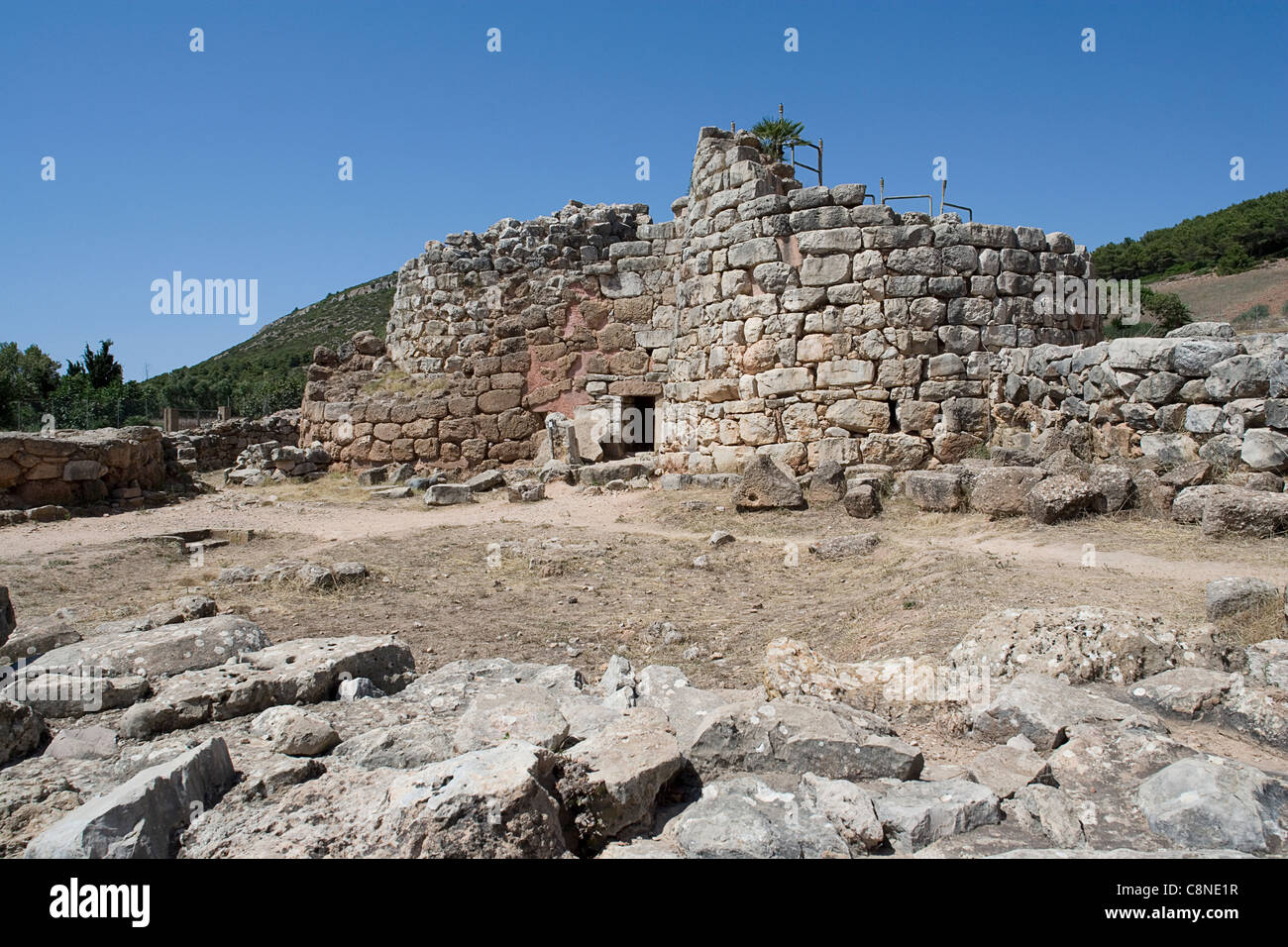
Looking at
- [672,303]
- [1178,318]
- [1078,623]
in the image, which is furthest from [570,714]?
[1178,318]

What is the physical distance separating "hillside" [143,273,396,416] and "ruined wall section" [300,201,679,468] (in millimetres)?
18571

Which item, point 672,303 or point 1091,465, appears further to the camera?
point 672,303

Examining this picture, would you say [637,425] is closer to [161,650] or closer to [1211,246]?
[161,650]

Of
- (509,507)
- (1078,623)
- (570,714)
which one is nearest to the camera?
(570,714)

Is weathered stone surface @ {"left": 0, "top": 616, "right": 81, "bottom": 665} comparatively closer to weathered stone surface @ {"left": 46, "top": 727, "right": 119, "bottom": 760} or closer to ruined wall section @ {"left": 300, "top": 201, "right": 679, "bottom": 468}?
weathered stone surface @ {"left": 46, "top": 727, "right": 119, "bottom": 760}

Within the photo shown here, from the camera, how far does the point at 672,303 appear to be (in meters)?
14.6

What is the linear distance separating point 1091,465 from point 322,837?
8194 mm

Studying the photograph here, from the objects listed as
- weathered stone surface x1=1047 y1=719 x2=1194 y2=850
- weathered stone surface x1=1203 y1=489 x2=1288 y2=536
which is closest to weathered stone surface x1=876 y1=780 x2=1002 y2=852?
weathered stone surface x1=1047 y1=719 x2=1194 y2=850

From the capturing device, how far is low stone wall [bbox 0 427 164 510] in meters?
11.4

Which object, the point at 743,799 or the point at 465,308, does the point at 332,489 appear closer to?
the point at 465,308

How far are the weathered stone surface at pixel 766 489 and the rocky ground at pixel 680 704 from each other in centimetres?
175

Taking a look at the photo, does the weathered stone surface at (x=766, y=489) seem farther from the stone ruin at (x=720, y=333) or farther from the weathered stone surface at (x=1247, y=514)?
the weathered stone surface at (x=1247, y=514)

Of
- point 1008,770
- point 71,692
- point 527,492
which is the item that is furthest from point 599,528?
point 1008,770

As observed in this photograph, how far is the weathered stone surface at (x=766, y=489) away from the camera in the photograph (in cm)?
973
